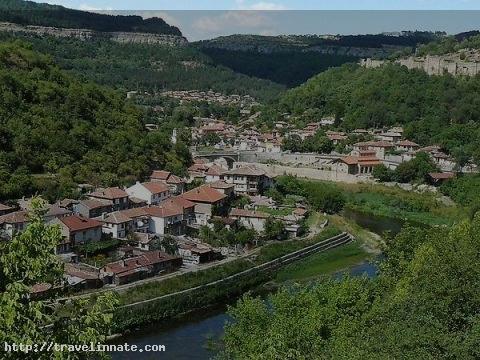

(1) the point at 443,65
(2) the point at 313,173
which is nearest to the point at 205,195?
(2) the point at 313,173

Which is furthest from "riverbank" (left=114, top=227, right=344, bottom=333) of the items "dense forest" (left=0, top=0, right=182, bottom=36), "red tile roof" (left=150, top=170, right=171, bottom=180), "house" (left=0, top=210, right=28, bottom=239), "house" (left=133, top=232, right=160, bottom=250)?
"dense forest" (left=0, top=0, right=182, bottom=36)

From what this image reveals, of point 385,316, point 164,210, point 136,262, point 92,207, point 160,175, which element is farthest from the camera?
point 160,175

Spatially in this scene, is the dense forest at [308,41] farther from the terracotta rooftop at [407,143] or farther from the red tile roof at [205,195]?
the red tile roof at [205,195]

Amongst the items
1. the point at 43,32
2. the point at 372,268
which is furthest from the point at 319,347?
the point at 43,32

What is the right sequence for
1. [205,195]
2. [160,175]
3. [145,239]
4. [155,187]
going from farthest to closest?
[160,175] → [155,187] → [205,195] → [145,239]

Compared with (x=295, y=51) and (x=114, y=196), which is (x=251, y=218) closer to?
(x=114, y=196)

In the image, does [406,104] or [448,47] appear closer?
[406,104]

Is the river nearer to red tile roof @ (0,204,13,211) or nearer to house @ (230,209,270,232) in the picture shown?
house @ (230,209,270,232)
